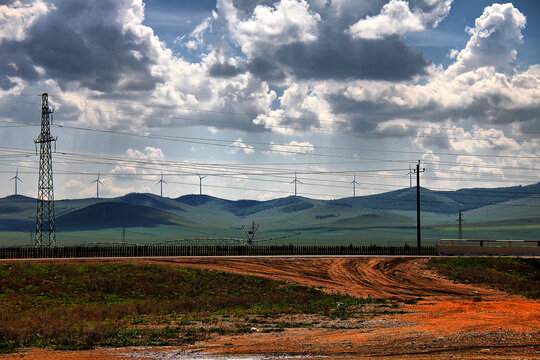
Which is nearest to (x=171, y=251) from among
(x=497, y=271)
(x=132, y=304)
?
(x=132, y=304)

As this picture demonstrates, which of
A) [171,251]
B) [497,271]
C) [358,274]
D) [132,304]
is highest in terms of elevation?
[171,251]

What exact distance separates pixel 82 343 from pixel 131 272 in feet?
89.5

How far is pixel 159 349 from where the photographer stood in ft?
74.4

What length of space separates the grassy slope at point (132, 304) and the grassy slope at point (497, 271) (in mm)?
17519

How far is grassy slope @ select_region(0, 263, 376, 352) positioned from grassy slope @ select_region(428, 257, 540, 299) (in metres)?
17.5

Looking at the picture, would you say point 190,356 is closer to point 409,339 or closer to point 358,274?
point 409,339

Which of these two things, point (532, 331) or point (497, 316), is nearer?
point (532, 331)

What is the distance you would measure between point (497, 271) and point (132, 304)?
3965cm

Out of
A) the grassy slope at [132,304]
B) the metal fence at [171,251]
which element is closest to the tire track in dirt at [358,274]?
the grassy slope at [132,304]

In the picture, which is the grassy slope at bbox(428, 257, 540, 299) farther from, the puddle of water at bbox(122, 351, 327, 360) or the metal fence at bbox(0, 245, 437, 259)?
the puddle of water at bbox(122, 351, 327, 360)

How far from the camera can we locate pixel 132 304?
37.9 metres

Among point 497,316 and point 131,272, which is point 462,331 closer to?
point 497,316

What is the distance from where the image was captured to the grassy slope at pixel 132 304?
25.8 m

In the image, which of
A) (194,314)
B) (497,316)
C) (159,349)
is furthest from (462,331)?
(194,314)
